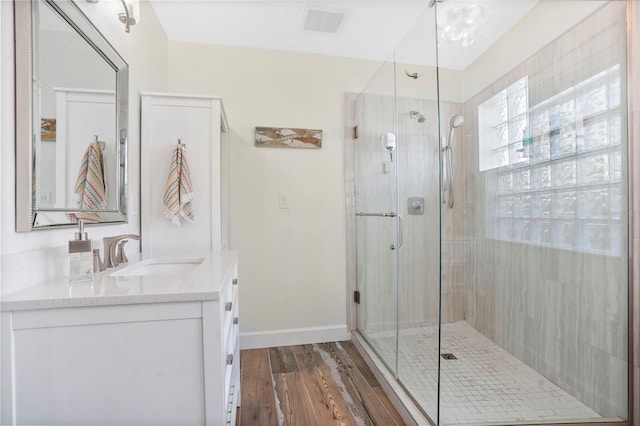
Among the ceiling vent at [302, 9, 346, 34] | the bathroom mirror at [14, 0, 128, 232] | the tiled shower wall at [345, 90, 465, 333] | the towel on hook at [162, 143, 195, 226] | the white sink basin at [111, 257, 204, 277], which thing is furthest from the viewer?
the ceiling vent at [302, 9, 346, 34]

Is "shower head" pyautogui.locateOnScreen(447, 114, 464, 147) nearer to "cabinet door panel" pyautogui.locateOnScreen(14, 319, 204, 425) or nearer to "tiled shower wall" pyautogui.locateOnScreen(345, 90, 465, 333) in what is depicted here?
"tiled shower wall" pyautogui.locateOnScreen(345, 90, 465, 333)

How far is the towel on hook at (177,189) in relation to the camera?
161 cm

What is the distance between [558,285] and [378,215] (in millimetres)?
1121

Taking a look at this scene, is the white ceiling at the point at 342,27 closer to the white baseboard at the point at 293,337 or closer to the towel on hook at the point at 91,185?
the towel on hook at the point at 91,185

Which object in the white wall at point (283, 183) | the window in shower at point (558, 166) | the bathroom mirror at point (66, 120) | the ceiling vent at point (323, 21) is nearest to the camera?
the bathroom mirror at point (66, 120)

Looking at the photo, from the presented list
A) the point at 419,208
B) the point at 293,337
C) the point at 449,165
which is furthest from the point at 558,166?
the point at 293,337

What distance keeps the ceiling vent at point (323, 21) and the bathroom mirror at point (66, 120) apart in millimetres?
1210

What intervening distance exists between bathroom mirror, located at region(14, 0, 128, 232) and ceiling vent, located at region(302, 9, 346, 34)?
3.97 ft

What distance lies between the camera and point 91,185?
3.83ft

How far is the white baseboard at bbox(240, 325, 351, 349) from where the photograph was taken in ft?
7.47

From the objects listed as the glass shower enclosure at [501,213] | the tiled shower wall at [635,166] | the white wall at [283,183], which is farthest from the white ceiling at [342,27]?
the tiled shower wall at [635,166]

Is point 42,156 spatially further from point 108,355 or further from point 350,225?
point 350,225

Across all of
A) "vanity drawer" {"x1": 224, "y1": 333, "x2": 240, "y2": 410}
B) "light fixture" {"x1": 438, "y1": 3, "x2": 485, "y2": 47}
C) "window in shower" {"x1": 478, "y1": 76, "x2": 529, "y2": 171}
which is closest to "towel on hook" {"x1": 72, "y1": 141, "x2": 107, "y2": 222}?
"vanity drawer" {"x1": 224, "y1": 333, "x2": 240, "y2": 410}

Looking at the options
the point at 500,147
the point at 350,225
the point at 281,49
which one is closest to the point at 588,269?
the point at 500,147
